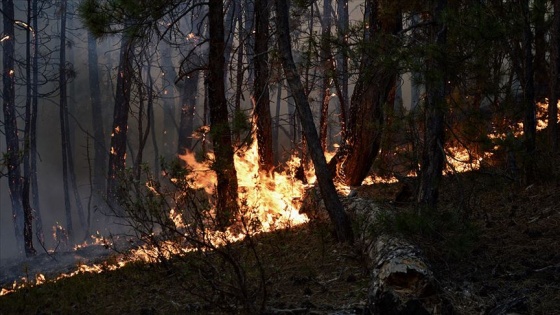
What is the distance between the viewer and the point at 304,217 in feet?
33.1

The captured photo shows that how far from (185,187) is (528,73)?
5135 mm

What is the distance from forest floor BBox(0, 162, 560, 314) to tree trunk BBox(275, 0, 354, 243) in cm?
29

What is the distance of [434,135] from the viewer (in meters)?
6.46

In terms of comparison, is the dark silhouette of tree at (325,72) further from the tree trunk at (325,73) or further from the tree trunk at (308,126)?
the tree trunk at (308,126)

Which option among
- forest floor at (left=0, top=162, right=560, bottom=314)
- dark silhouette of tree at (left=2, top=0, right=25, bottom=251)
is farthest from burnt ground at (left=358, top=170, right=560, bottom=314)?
dark silhouette of tree at (left=2, top=0, right=25, bottom=251)

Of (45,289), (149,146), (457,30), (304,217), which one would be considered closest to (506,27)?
(457,30)

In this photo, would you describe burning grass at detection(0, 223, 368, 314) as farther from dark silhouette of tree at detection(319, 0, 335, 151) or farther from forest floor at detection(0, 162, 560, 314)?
dark silhouette of tree at detection(319, 0, 335, 151)

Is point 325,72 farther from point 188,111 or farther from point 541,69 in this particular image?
point 188,111

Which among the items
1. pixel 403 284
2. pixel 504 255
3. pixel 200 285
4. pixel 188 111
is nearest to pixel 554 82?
pixel 504 255

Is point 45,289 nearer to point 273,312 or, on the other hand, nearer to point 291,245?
point 291,245

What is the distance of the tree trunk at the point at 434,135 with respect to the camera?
20.9ft

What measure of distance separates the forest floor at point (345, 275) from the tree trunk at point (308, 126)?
293 millimetres

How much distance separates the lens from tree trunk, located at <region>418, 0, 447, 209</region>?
6.36m

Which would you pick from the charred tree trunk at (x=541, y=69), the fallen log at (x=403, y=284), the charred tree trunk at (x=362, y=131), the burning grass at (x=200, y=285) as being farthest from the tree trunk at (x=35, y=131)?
the fallen log at (x=403, y=284)
